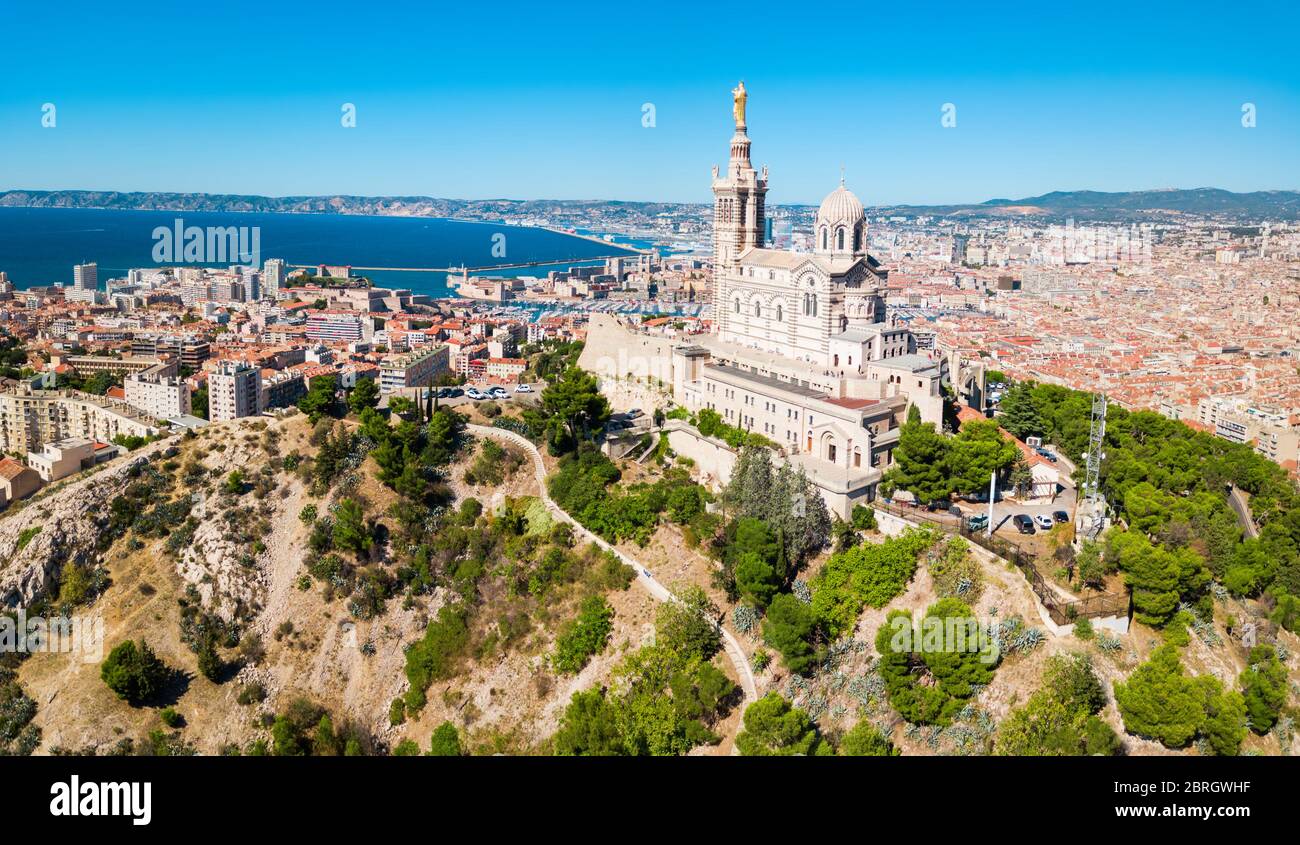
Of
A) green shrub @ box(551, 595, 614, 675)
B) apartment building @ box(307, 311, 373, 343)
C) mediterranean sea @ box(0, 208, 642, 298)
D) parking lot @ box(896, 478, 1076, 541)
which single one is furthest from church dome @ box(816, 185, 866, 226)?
mediterranean sea @ box(0, 208, 642, 298)

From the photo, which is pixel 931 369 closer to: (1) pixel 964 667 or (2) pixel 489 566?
(1) pixel 964 667

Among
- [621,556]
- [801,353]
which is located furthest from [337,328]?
[621,556]

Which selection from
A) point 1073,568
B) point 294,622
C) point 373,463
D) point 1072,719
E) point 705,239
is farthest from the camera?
point 705,239

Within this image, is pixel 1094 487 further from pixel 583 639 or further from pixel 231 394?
pixel 231 394

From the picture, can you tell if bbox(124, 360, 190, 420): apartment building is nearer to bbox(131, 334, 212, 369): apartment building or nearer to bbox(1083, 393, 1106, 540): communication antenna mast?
bbox(131, 334, 212, 369): apartment building

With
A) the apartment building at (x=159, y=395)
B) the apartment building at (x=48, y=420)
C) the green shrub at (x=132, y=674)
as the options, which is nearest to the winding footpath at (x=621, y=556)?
the green shrub at (x=132, y=674)

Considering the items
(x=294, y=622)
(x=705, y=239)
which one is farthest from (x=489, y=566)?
(x=705, y=239)
